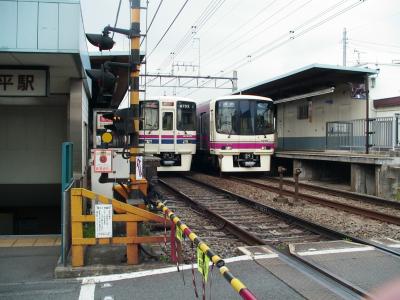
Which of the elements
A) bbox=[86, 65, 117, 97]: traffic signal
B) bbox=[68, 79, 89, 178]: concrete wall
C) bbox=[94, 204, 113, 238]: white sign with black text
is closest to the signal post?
bbox=[86, 65, 117, 97]: traffic signal

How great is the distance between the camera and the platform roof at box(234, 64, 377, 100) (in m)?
18.5

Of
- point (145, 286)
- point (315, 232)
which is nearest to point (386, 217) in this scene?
point (315, 232)

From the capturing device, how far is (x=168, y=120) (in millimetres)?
20141

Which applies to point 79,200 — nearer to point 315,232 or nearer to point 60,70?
point 60,70

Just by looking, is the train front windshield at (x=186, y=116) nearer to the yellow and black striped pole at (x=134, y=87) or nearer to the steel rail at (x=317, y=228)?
the steel rail at (x=317, y=228)

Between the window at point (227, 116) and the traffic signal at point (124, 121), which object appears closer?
the traffic signal at point (124, 121)

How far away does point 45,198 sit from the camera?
529 inches

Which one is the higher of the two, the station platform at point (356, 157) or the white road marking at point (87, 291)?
the station platform at point (356, 157)

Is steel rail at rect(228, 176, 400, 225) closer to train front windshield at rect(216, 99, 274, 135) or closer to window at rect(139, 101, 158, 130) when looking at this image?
train front windshield at rect(216, 99, 274, 135)

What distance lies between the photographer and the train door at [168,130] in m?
19.9

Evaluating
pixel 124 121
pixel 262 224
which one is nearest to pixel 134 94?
pixel 124 121

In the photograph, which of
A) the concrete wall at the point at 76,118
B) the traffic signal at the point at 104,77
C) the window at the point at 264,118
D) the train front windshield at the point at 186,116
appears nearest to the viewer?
the traffic signal at the point at 104,77

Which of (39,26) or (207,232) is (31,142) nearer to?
(207,232)

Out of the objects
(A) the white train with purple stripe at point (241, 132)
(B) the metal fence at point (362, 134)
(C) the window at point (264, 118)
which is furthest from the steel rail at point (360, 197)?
(C) the window at point (264, 118)
